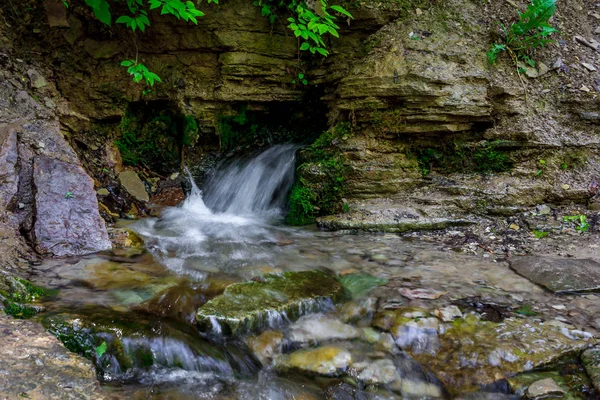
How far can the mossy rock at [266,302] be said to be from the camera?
2.57m

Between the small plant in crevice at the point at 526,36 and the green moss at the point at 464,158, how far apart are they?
44.3 inches

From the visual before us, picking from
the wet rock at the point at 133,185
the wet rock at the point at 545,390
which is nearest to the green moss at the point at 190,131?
the wet rock at the point at 133,185

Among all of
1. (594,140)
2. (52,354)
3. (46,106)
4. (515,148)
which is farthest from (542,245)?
(46,106)

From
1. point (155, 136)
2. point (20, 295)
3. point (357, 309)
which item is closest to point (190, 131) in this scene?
point (155, 136)

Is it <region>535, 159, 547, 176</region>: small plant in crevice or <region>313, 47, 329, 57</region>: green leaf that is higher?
<region>313, 47, 329, 57</region>: green leaf

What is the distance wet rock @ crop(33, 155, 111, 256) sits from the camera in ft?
11.3

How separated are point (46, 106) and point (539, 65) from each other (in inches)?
242

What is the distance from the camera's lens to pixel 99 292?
2797 millimetres

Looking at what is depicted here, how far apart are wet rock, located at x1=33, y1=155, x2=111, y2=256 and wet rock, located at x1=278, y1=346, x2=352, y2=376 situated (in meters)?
2.19

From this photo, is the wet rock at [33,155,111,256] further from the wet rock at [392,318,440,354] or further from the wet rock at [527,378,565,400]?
the wet rock at [527,378,565,400]

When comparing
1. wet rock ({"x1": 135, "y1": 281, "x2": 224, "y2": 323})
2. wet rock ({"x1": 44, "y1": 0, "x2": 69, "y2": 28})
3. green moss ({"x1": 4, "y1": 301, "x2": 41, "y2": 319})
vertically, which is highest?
wet rock ({"x1": 44, "y1": 0, "x2": 69, "y2": 28})

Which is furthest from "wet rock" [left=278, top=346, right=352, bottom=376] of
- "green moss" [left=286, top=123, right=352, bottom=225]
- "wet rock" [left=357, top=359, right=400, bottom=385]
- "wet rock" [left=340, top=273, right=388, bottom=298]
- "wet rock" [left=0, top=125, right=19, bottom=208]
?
"wet rock" [left=0, top=125, right=19, bottom=208]

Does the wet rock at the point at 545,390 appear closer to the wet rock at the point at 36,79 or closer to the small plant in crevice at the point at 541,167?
the small plant in crevice at the point at 541,167

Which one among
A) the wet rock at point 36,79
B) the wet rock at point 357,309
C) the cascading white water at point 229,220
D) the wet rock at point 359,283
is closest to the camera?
the wet rock at point 357,309
